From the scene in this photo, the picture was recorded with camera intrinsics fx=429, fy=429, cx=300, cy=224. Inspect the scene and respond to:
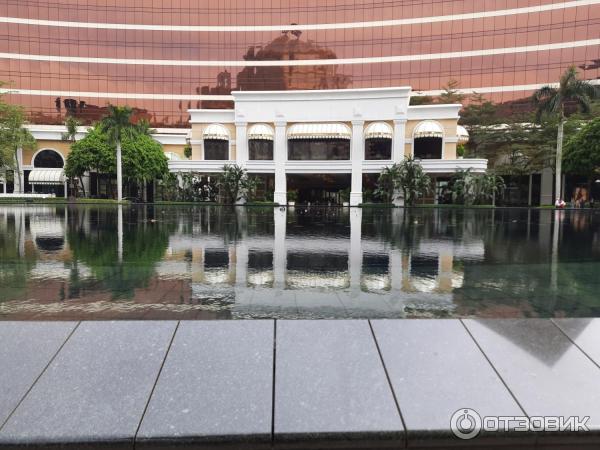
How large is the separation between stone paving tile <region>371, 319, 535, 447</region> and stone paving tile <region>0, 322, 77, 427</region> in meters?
2.91

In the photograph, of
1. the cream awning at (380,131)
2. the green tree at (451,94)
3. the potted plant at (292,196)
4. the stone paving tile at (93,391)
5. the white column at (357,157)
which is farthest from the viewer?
the green tree at (451,94)

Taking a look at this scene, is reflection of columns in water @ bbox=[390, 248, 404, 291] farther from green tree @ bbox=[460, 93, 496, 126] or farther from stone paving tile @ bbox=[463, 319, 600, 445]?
green tree @ bbox=[460, 93, 496, 126]

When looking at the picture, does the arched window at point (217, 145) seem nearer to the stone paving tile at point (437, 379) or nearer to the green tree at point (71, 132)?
the green tree at point (71, 132)

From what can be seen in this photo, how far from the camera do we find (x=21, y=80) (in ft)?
194

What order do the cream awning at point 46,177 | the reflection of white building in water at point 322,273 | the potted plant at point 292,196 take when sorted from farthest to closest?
the cream awning at point 46,177 → the potted plant at point 292,196 → the reflection of white building in water at point 322,273

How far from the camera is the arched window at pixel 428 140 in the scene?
142 ft

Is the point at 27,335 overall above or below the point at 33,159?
below

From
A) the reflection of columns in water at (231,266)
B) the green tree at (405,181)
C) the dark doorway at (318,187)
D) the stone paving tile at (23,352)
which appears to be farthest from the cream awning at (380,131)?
the stone paving tile at (23,352)

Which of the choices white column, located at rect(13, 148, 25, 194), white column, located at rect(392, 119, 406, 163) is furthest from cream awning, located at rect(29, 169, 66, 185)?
white column, located at rect(392, 119, 406, 163)

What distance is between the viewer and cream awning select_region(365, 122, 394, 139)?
43.6m

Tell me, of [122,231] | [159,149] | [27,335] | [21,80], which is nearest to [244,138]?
[159,149]

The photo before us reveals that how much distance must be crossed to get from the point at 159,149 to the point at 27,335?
49613mm

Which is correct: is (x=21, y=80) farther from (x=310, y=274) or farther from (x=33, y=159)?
(x=310, y=274)

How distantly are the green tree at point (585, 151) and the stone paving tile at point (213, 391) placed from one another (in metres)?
44.8
